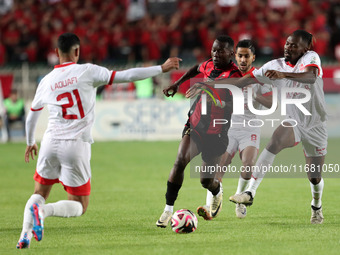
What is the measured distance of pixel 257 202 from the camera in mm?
9594

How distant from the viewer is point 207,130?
292 inches

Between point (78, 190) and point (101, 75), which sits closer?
point (101, 75)

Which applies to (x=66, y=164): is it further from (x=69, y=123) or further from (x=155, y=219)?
(x=155, y=219)

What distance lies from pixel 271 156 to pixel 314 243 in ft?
5.97

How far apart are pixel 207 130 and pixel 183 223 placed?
1.14 meters

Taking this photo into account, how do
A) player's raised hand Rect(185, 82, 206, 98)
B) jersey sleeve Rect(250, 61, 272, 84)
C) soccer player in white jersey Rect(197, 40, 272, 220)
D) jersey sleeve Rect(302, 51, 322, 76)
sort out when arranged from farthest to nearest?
soccer player in white jersey Rect(197, 40, 272, 220) → jersey sleeve Rect(250, 61, 272, 84) → jersey sleeve Rect(302, 51, 322, 76) → player's raised hand Rect(185, 82, 206, 98)

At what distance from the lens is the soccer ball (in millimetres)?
6961

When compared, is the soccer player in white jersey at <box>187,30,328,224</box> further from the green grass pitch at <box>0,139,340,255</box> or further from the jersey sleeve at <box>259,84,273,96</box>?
the jersey sleeve at <box>259,84,273,96</box>

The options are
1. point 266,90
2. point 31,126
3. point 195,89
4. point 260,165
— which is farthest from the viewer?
point 266,90

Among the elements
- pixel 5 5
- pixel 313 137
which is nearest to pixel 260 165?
pixel 313 137

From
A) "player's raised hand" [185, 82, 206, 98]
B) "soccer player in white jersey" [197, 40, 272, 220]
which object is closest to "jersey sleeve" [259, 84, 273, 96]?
"soccer player in white jersey" [197, 40, 272, 220]

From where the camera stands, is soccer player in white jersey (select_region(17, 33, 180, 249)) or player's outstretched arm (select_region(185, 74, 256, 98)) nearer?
soccer player in white jersey (select_region(17, 33, 180, 249))

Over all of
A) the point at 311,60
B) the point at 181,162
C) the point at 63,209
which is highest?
the point at 311,60

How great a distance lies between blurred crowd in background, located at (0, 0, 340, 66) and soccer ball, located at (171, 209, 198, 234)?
1505 cm
